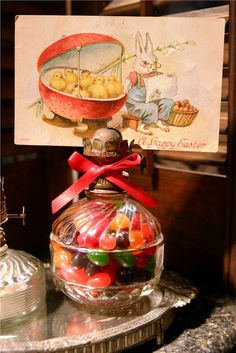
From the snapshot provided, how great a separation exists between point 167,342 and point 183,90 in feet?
1.40

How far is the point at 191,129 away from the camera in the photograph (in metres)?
0.84

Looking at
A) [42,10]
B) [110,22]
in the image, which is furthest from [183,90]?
[42,10]

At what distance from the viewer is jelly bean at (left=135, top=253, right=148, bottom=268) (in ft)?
2.40

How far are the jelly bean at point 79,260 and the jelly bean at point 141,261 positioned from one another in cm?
8

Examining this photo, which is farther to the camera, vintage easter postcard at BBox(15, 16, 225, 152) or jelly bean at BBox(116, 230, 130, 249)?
vintage easter postcard at BBox(15, 16, 225, 152)

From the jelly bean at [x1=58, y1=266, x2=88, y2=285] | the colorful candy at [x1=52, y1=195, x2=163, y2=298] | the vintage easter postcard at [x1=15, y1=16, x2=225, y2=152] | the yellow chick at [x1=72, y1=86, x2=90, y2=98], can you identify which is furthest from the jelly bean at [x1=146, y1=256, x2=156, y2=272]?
the yellow chick at [x1=72, y1=86, x2=90, y2=98]

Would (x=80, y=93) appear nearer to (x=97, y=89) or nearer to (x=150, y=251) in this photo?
(x=97, y=89)

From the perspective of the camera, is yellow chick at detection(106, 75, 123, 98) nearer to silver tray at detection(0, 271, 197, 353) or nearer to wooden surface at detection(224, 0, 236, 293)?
wooden surface at detection(224, 0, 236, 293)

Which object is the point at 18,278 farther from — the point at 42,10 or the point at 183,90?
the point at 42,10

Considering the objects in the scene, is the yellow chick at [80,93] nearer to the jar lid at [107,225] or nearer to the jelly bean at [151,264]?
the jar lid at [107,225]

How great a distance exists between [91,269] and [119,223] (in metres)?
0.08

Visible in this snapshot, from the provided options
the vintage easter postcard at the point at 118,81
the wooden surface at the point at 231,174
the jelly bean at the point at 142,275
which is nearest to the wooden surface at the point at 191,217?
the wooden surface at the point at 231,174

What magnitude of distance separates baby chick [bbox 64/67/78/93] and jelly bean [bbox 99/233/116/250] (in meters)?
0.28

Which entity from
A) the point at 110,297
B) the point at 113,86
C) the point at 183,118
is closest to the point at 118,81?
the point at 113,86
